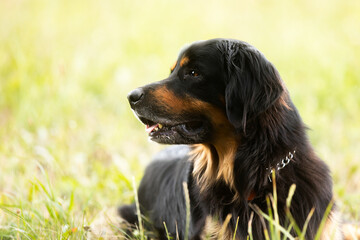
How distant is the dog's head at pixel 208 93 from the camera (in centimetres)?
249

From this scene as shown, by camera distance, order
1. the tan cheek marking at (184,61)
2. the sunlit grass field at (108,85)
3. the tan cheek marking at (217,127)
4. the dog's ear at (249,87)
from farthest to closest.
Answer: the sunlit grass field at (108,85), the tan cheek marking at (184,61), the tan cheek marking at (217,127), the dog's ear at (249,87)

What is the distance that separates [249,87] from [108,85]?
166 inches

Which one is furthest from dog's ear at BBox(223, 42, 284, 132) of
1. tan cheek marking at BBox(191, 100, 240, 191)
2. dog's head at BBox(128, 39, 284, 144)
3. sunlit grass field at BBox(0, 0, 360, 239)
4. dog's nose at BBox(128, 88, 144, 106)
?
sunlit grass field at BBox(0, 0, 360, 239)

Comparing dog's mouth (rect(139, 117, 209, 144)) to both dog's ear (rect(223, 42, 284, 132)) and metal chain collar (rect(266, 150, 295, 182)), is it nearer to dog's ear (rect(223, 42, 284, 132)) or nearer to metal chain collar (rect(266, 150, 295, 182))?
dog's ear (rect(223, 42, 284, 132))

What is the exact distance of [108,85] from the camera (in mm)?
6418

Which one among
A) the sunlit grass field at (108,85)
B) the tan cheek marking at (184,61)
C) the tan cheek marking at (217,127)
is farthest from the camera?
the sunlit grass field at (108,85)

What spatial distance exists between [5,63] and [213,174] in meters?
4.69

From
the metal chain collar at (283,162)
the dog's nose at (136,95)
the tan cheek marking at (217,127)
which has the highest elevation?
the dog's nose at (136,95)

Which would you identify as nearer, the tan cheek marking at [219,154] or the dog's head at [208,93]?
the dog's head at [208,93]

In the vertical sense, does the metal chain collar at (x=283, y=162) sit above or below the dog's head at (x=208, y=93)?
below

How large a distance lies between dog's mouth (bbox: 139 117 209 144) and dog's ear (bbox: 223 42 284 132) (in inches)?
10.1

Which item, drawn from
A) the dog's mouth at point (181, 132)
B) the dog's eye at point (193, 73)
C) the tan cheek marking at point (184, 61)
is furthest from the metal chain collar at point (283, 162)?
the tan cheek marking at point (184, 61)

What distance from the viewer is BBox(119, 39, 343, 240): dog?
2.49 m

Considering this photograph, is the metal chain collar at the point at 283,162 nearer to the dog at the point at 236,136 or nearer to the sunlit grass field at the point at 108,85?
the dog at the point at 236,136
